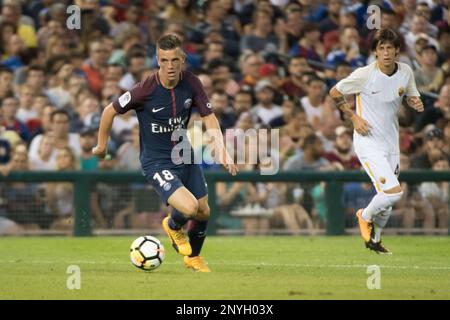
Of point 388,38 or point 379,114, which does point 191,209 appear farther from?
point 388,38

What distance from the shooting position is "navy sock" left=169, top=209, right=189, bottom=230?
12.1 meters

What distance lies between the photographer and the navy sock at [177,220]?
12.1 m

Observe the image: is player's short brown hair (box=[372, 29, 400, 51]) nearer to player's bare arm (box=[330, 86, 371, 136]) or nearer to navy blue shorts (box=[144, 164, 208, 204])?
player's bare arm (box=[330, 86, 371, 136])

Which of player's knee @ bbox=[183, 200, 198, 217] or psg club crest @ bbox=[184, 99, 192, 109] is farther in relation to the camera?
psg club crest @ bbox=[184, 99, 192, 109]

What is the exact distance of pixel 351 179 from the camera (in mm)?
17453

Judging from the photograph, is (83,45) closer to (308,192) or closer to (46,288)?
(308,192)

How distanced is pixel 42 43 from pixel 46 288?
9900mm

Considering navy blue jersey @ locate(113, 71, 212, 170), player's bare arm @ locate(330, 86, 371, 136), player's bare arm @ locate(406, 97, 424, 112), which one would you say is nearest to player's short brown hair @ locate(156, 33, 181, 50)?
navy blue jersey @ locate(113, 71, 212, 170)

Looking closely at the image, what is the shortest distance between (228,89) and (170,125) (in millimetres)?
7475

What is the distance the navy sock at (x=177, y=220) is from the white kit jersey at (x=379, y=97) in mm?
2611

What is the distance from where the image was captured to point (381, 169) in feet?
44.2

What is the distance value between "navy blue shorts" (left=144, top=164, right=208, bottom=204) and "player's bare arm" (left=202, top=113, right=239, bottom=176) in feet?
1.77

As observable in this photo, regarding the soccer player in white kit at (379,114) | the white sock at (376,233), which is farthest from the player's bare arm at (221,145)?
the white sock at (376,233)

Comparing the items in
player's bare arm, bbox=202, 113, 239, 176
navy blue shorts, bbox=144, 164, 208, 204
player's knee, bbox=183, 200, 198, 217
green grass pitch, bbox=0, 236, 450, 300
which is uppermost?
player's bare arm, bbox=202, 113, 239, 176
